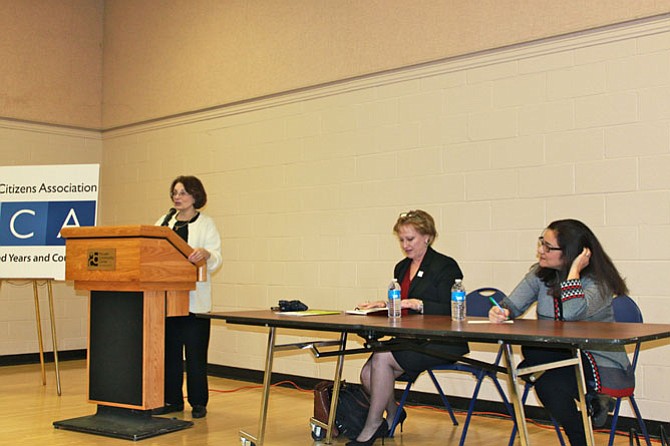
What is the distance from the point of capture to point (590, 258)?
3326 millimetres

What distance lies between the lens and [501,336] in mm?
2725

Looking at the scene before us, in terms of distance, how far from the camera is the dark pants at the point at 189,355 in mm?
4758

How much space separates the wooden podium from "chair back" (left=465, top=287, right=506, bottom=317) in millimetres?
1619

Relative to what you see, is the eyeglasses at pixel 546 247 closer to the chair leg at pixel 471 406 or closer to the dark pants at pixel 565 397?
the dark pants at pixel 565 397

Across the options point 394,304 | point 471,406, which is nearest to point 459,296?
point 394,304

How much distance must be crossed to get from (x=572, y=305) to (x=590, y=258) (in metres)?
0.23

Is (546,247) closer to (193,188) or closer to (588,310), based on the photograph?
(588,310)

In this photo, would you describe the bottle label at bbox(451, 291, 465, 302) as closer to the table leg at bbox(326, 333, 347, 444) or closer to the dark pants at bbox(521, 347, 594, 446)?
the dark pants at bbox(521, 347, 594, 446)

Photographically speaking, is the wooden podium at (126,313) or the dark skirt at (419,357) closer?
the dark skirt at (419,357)

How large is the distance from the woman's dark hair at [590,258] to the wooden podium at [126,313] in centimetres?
205

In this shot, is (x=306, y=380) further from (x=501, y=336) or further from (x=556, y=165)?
(x=501, y=336)

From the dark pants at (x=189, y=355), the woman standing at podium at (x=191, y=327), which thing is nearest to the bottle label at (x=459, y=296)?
the woman standing at podium at (x=191, y=327)

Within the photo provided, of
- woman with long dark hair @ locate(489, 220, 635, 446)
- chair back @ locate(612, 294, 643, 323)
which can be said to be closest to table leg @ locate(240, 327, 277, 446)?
woman with long dark hair @ locate(489, 220, 635, 446)

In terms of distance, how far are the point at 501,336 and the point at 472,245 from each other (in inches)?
88.7
